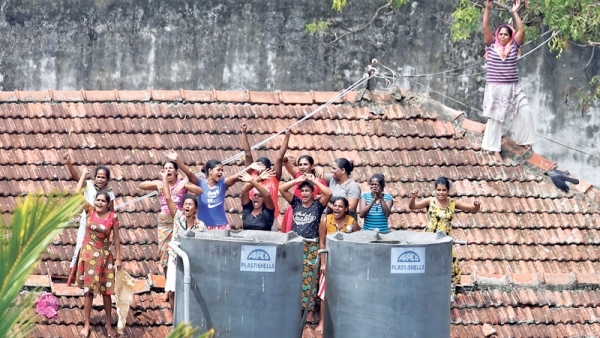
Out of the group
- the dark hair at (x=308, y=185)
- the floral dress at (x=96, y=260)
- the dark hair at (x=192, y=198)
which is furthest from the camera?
the dark hair at (x=308, y=185)

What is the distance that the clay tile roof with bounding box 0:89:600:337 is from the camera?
38.6ft

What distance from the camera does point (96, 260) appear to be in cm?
1060

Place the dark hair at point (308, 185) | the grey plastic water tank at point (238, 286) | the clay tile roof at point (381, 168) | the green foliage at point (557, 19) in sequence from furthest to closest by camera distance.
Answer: the green foliage at point (557, 19), the clay tile roof at point (381, 168), the dark hair at point (308, 185), the grey plastic water tank at point (238, 286)

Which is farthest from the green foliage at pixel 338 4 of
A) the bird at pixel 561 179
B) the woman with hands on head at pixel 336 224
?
the woman with hands on head at pixel 336 224

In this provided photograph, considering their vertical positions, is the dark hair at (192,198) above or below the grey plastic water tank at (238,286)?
above

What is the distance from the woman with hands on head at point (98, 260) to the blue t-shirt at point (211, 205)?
79 centimetres

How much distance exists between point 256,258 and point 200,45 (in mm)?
7988

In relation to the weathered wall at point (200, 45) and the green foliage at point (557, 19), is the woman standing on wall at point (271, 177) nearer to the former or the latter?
the weathered wall at point (200, 45)

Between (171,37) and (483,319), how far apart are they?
706 centimetres

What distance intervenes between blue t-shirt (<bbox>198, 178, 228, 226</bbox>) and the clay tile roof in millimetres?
787

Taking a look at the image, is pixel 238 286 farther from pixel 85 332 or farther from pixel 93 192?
pixel 93 192

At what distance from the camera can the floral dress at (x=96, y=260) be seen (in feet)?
34.6

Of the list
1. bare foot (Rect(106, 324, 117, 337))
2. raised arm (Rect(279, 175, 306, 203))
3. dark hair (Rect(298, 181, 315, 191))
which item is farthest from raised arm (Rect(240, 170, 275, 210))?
bare foot (Rect(106, 324, 117, 337))

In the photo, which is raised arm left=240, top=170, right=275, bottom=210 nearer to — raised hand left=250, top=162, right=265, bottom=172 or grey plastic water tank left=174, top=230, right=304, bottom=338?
raised hand left=250, top=162, right=265, bottom=172
